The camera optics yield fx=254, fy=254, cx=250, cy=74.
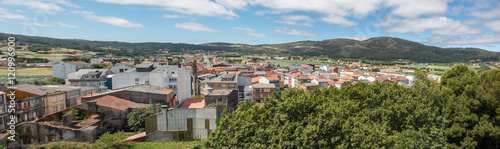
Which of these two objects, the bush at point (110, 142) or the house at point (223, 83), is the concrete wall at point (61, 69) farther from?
the bush at point (110, 142)

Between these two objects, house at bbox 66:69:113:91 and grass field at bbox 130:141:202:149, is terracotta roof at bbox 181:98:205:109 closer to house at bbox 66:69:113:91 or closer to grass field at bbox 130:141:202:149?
grass field at bbox 130:141:202:149

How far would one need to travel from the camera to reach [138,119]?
74.5 ft

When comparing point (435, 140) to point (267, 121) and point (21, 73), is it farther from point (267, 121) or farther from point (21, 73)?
point (21, 73)

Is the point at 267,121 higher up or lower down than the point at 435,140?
higher up

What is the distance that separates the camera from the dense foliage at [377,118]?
10688mm

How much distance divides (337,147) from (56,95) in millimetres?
31429

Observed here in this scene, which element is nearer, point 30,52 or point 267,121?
point 267,121

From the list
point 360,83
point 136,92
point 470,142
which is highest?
point 360,83

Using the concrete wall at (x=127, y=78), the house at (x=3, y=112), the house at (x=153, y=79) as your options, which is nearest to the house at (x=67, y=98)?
the house at (x=3, y=112)

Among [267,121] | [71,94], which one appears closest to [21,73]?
[71,94]

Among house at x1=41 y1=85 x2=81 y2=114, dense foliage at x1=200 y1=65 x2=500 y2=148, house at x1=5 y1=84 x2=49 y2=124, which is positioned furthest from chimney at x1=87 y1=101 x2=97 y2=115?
dense foliage at x1=200 y1=65 x2=500 y2=148

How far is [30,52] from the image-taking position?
300ft

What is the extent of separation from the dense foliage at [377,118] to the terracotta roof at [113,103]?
14000mm

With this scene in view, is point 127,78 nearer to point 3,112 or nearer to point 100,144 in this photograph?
point 3,112
